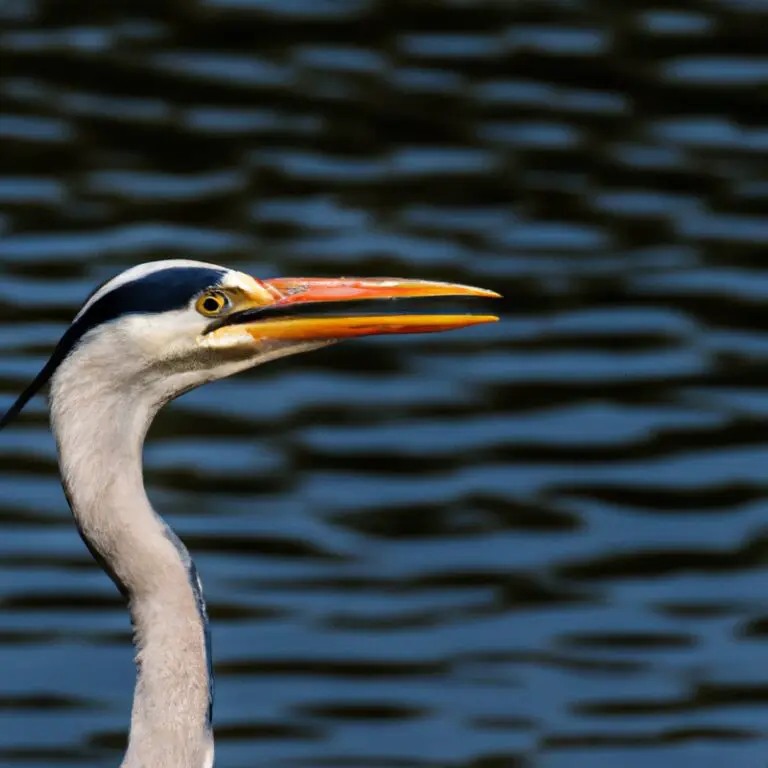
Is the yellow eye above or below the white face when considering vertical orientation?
above

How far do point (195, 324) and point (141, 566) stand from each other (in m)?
0.65

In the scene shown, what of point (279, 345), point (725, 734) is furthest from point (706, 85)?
point (279, 345)

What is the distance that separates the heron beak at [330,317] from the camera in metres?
5.67

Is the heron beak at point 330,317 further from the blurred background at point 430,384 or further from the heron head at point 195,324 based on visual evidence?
the blurred background at point 430,384

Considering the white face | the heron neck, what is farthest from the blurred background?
the white face

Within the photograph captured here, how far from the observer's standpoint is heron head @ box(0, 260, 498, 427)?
528 centimetres

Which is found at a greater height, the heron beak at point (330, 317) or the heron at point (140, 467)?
the heron beak at point (330, 317)

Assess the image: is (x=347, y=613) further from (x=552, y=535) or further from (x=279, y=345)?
(x=279, y=345)

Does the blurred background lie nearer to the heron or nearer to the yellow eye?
the heron

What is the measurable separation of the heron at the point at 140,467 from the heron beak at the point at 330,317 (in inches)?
7.5

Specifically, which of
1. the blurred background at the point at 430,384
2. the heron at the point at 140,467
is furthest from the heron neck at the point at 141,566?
the blurred background at the point at 430,384

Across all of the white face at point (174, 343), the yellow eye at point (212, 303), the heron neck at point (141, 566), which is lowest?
the heron neck at point (141, 566)

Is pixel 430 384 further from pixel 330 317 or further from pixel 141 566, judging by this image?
pixel 141 566

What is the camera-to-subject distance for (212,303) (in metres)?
5.56
